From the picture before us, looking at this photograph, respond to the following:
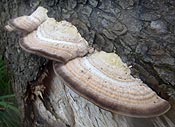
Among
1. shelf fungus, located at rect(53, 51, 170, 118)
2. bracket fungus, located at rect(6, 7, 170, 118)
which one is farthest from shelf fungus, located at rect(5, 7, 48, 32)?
shelf fungus, located at rect(53, 51, 170, 118)

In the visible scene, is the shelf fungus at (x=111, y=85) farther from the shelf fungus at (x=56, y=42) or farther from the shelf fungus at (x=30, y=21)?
the shelf fungus at (x=30, y=21)

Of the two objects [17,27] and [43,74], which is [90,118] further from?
[17,27]

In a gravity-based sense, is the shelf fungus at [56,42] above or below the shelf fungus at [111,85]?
above

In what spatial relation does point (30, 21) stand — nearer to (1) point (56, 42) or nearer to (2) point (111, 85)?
(1) point (56, 42)

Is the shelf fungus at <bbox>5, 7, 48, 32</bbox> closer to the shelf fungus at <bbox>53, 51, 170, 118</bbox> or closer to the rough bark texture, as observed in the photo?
the rough bark texture

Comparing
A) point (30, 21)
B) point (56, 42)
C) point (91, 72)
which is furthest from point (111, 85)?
point (30, 21)

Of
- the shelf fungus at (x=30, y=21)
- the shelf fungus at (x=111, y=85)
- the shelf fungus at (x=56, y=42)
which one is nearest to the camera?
the shelf fungus at (x=111, y=85)

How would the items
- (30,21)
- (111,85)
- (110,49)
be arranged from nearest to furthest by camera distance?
(111,85) < (110,49) < (30,21)

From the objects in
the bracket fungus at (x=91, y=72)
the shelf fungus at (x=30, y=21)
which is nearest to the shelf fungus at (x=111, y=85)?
the bracket fungus at (x=91, y=72)
